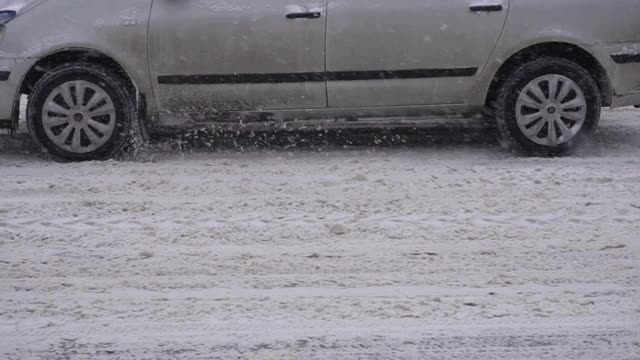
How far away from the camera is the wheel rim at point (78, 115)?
635 cm

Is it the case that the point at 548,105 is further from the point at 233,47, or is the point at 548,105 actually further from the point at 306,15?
the point at 233,47

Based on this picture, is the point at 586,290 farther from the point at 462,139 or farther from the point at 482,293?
the point at 462,139

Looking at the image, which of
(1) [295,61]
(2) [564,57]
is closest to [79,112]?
(1) [295,61]

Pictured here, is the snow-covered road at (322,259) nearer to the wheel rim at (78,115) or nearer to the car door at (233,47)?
the wheel rim at (78,115)

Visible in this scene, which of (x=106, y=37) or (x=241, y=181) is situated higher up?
(x=106, y=37)

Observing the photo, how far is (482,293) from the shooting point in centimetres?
395

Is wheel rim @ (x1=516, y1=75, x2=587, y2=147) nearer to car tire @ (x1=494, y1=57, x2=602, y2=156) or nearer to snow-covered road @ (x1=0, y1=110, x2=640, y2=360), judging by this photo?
car tire @ (x1=494, y1=57, x2=602, y2=156)

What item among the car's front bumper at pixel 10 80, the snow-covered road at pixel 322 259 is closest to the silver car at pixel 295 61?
the car's front bumper at pixel 10 80

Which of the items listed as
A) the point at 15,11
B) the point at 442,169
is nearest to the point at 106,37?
the point at 15,11

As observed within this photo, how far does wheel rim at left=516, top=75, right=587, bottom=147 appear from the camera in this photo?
6445 millimetres

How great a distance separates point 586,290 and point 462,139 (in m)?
3.42

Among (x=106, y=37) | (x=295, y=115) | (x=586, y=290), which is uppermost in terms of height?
(x=106, y=37)

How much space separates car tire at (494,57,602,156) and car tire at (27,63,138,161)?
2.92 meters

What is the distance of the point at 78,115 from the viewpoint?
6.39 meters
